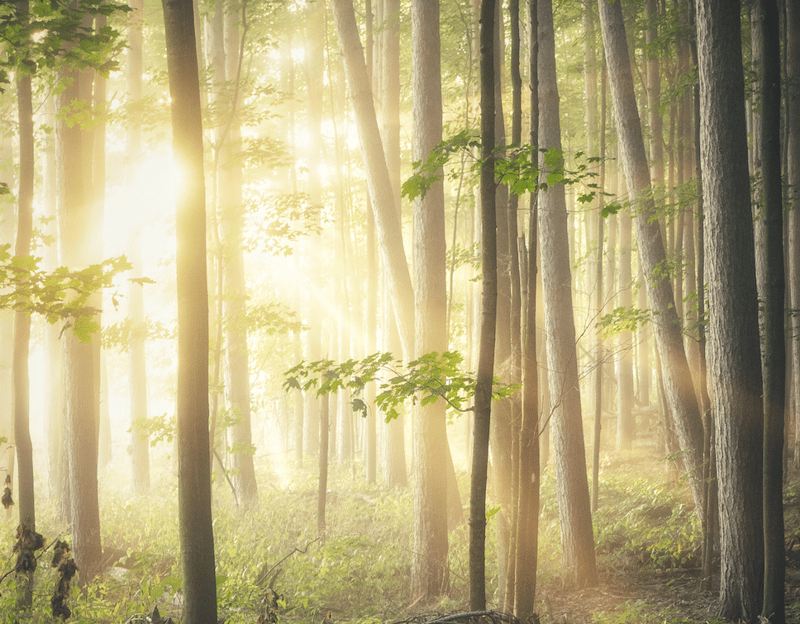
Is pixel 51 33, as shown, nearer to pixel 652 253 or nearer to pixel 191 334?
pixel 191 334

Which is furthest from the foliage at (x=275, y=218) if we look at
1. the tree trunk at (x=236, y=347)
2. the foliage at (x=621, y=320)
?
the foliage at (x=621, y=320)

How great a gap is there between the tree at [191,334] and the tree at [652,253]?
625cm

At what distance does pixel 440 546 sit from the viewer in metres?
7.52

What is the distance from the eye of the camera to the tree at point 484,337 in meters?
3.32

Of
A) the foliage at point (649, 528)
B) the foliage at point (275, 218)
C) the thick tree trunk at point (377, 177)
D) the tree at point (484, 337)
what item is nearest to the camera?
the tree at point (484, 337)

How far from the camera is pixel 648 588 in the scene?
700 cm

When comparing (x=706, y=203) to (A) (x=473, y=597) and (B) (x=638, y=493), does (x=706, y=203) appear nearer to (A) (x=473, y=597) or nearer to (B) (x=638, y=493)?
(A) (x=473, y=597)

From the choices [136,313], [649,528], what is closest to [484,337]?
[649,528]

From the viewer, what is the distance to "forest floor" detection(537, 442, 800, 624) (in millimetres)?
5812

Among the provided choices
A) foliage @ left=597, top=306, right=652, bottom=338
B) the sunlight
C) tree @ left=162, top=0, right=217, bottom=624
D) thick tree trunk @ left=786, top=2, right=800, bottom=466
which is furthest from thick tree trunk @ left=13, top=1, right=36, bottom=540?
thick tree trunk @ left=786, top=2, right=800, bottom=466

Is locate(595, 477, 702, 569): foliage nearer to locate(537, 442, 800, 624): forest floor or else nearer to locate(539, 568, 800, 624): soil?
locate(537, 442, 800, 624): forest floor

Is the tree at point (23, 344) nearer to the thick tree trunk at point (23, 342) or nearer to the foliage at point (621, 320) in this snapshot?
the thick tree trunk at point (23, 342)

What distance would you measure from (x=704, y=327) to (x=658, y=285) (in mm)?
910

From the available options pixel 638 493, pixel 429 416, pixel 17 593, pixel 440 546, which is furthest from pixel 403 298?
pixel 638 493
